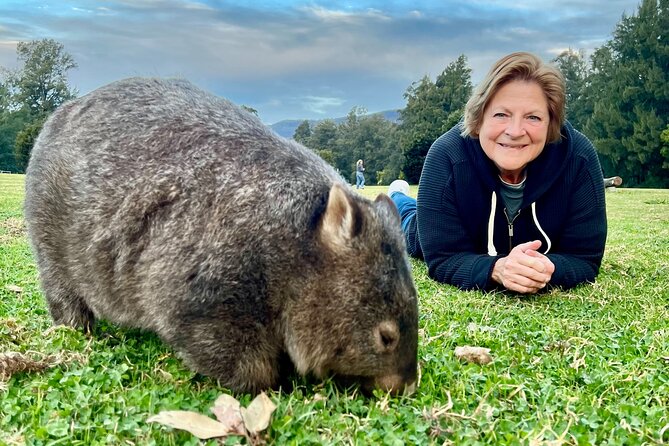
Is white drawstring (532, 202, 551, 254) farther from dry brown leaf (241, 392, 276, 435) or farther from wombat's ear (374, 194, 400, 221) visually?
dry brown leaf (241, 392, 276, 435)

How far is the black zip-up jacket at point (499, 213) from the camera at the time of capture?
4.78 m

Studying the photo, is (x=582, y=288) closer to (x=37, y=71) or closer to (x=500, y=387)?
(x=500, y=387)

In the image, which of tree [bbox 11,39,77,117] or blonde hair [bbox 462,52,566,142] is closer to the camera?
blonde hair [bbox 462,52,566,142]

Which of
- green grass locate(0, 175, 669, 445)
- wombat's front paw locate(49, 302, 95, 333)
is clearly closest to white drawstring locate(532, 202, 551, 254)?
green grass locate(0, 175, 669, 445)

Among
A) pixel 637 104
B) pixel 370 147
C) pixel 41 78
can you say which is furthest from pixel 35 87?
pixel 637 104

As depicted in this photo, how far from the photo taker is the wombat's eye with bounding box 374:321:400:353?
2.62 meters

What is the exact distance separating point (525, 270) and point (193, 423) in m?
2.90

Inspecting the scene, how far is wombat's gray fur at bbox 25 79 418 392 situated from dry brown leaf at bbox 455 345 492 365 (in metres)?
0.48

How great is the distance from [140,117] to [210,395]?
145 centimetres

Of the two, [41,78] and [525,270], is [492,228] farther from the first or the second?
[41,78]

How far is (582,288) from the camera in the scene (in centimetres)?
473

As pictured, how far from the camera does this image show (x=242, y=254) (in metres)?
2.63

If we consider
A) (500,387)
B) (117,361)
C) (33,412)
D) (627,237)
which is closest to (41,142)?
(117,361)

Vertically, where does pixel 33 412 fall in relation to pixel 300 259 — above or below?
below
